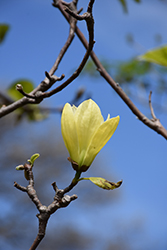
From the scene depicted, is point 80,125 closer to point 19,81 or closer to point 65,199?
point 65,199

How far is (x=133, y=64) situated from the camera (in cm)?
219

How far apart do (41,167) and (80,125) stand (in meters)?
6.52

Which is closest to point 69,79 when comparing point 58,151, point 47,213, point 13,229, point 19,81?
point 47,213

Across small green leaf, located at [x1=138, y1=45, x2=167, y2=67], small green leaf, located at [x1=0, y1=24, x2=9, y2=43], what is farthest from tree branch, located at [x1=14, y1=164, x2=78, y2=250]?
small green leaf, located at [x1=0, y1=24, x2=9, y2=43]

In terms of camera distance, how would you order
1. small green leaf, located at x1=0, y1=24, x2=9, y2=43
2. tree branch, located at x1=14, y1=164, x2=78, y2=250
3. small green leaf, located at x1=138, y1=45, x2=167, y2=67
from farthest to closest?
small green leaf, located at x1=0, y1=24, x2=9, y2=43, small green leaf, located at x1=138, y1=45, x2=167, y2=67, tree branch, located at x1=14, y1=164, x2=78, y2=250

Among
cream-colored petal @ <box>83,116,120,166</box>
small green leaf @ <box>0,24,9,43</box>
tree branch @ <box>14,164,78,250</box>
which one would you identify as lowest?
tree branch @ <box>14,164,78,250</box>

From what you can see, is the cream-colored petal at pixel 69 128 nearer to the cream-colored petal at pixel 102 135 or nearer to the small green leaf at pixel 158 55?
the cream-colored petal at pixel 102 135

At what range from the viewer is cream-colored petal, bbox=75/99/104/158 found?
1.21 ft

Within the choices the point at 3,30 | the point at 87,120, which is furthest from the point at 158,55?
the point at 3,30

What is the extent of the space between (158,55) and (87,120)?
219 millimetres

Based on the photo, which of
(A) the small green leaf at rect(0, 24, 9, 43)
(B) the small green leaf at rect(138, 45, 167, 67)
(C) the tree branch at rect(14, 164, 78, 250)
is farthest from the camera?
(A) the small green leaf at rect(0, 24, 9, 43)

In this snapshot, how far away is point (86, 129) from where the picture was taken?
37 centimetres

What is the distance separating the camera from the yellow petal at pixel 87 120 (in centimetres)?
37

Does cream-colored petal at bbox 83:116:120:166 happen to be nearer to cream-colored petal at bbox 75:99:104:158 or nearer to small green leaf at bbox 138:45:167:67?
A: cream-colored petal at bbox 75:99:104:158
